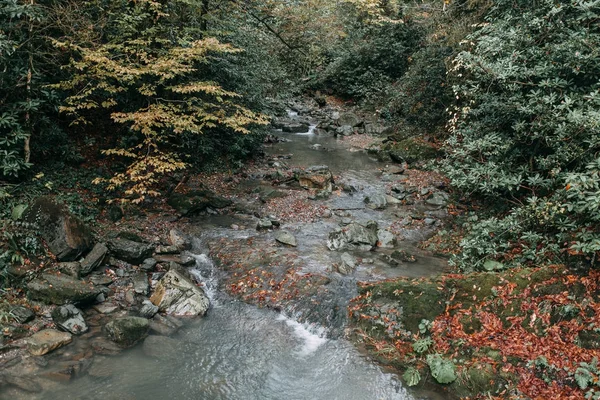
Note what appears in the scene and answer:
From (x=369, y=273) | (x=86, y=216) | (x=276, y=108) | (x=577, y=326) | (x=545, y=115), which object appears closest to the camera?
(x=577, y=326)

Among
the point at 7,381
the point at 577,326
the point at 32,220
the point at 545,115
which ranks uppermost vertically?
the point at 545,115

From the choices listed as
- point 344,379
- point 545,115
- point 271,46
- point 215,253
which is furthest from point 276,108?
point 344,379

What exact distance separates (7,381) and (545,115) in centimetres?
984

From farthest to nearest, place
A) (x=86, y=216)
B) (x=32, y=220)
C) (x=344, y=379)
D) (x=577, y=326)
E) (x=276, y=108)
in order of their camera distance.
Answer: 1. (x=276, y=108)
2. (x=86, y=216)
3. (x=32, y=220)
4. (x=344, y=379)
5. (x=577, y=326)

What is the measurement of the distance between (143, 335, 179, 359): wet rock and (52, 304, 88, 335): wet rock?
115 cm

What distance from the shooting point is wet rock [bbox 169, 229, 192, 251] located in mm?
9961

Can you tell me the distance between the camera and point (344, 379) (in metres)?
6.30

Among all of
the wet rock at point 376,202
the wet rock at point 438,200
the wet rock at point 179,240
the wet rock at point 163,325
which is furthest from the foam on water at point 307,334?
the wet rock at point 438,200

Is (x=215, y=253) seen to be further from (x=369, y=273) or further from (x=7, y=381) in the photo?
(x=7, y=381)

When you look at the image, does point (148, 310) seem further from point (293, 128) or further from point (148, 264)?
point (293, 128)

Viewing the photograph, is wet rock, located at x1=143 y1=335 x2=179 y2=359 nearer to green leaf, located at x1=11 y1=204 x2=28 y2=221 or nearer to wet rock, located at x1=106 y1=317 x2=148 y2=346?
wet rock, located at x1=106 y1=317 x2=148 y2=346

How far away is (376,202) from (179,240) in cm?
661

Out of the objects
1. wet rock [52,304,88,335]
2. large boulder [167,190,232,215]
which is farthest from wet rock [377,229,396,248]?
wet rock [52,304,88,335]

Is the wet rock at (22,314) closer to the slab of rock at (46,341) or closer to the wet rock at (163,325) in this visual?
the slab of rock at (46,341)
